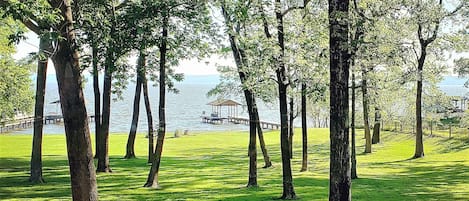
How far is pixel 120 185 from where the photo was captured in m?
16.8

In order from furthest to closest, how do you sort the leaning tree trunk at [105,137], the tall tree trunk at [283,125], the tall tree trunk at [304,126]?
1. the leaning tree trunk at [105,137]
2. the tall tree trunk at [304,126]
3. the tall tree trunk at [283,125]

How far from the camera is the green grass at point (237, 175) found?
1503 cm

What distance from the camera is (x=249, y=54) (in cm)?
1542

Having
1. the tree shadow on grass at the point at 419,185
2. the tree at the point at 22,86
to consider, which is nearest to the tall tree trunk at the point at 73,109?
the tree at the point at 22,86

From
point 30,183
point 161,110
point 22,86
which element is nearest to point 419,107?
point 161,110

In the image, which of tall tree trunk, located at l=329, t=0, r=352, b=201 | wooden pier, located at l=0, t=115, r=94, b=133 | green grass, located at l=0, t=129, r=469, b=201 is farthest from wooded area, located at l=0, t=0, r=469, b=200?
wooden pier, located at l=0, t=115, r=94, b=133

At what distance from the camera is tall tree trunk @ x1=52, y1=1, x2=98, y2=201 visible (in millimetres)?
9375

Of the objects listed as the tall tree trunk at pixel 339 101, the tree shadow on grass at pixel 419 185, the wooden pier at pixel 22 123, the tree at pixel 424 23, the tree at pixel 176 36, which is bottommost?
the tree shadow on grass at pixel 419 185

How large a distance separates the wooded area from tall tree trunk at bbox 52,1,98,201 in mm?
19

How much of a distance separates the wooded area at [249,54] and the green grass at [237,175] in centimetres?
86

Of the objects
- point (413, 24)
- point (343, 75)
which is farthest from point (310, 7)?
point (413, 24)

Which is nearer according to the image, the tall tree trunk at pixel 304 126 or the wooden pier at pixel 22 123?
the tall tree trunk at pixel 304 126

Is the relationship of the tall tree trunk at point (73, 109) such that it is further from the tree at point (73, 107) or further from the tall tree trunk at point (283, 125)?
the tall tree trunk at point (283, 125)

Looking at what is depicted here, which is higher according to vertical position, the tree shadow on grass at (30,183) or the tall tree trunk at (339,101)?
the tall tree trunk at (339,101)
